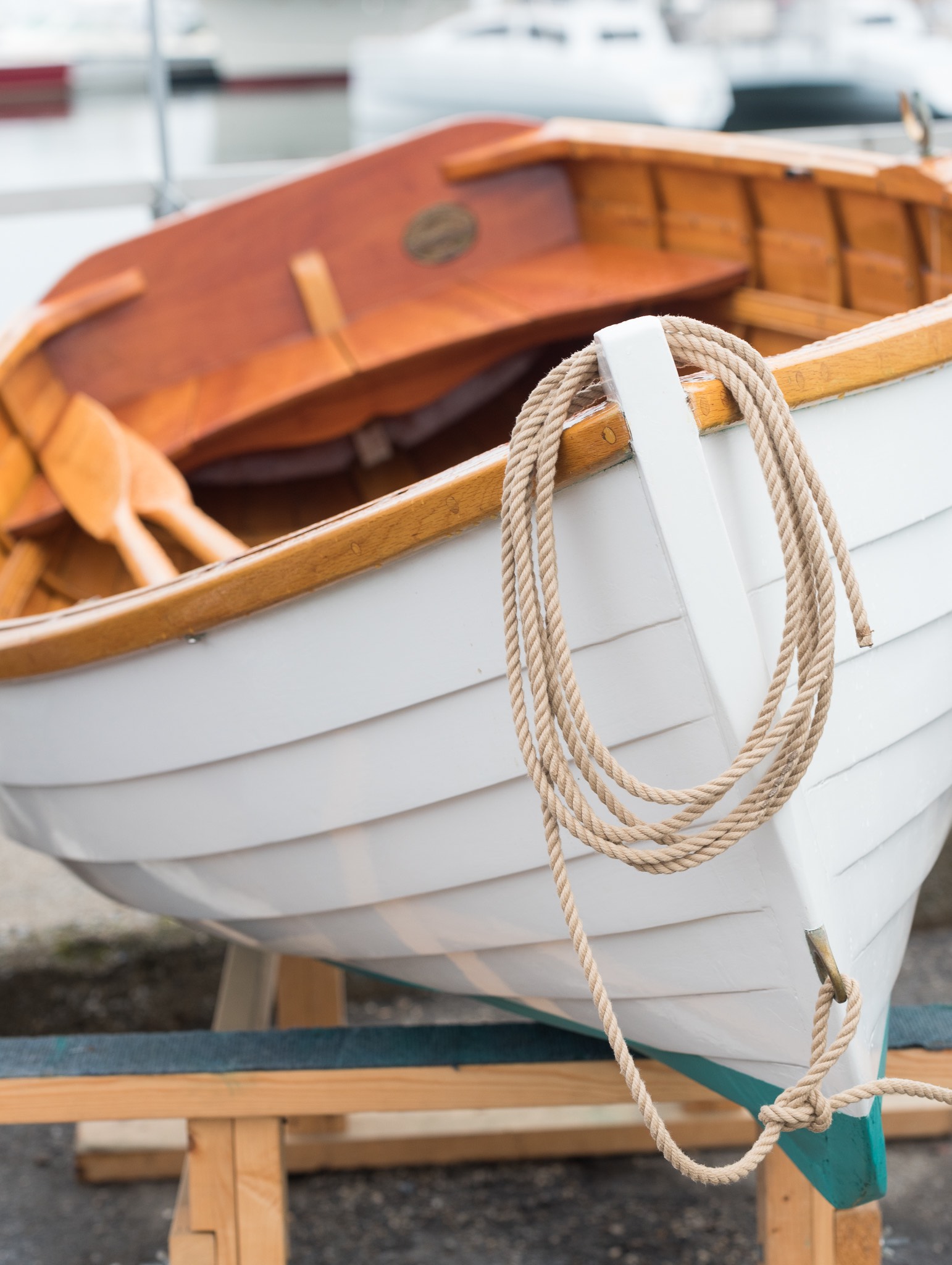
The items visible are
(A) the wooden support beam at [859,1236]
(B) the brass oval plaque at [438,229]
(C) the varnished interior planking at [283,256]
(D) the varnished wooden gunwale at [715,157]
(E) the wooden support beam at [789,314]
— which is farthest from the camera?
(B) the brass oval plaque at [438,229]

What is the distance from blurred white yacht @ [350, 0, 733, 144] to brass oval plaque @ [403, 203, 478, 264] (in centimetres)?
755

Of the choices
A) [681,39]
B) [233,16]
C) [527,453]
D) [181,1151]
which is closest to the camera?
[527,453]

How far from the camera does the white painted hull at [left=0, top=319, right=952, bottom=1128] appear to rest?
1.15 metres

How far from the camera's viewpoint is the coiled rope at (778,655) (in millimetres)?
1070

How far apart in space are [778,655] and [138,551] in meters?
1.07

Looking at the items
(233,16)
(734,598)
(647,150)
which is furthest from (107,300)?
(233,16)

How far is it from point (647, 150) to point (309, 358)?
2.84 ft

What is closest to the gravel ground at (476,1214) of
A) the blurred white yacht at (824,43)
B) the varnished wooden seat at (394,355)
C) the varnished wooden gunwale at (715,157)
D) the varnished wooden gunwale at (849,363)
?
the varnished wooden seat at (394,355)

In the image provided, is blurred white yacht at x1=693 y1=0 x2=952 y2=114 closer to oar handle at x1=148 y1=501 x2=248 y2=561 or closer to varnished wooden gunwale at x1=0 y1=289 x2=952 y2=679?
oar handle at x1=148 y1=501 x2=248 y2=561

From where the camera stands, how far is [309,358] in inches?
108

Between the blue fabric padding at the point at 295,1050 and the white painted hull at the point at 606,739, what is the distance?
0.29 feet

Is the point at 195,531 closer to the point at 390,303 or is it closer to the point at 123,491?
the point at 123,491

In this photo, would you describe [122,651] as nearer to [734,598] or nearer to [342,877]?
[342,877]

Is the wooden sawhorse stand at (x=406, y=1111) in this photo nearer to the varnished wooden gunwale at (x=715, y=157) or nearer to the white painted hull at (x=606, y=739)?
the white painted hull at (x=606, y=739)
